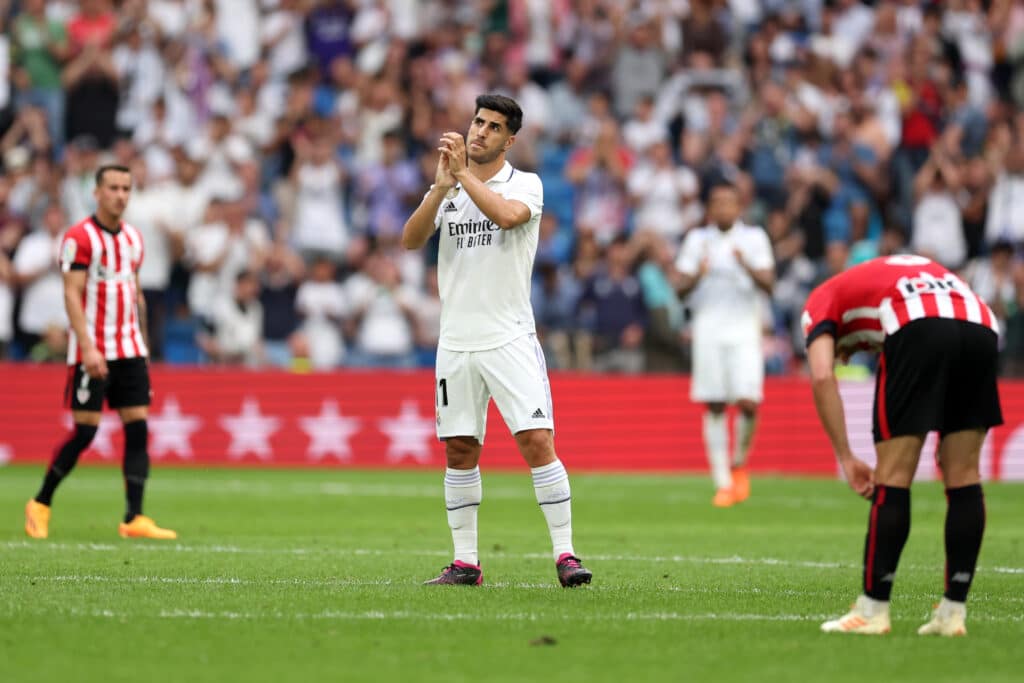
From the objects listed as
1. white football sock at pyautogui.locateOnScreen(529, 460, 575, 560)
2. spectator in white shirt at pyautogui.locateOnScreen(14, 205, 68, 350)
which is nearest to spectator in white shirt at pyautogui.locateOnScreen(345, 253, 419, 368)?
spectator in white shirt at pyautogui.locateOnScreen(14, 205, 68, 350)

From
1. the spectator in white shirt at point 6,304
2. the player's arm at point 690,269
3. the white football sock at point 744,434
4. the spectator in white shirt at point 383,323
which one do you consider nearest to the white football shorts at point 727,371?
the white football sock at point 744,434

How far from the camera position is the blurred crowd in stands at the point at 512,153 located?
22.1 metres

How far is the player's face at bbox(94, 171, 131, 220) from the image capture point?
12.3 meters

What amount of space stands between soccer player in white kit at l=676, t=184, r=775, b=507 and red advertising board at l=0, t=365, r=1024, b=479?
165 inches

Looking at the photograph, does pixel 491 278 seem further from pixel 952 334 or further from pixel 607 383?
pixel 607 383

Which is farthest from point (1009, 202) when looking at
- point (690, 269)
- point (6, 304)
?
point (6, 304)

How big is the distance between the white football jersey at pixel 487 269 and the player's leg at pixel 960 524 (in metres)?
2.74

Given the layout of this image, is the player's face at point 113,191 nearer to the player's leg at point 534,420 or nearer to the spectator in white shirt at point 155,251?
the player's leg at point 534,420

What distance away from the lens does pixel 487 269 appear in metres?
9.22

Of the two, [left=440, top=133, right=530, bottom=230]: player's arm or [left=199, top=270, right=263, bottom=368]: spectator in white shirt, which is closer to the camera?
[left=440, top=133, right=530, bottom=230]: player's arm

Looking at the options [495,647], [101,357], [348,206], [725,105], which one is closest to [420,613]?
[495,647]

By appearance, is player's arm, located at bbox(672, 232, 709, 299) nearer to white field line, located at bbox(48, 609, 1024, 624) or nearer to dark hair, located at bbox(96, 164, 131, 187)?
dark hair, located at bbox(96, 164, 131, 187)

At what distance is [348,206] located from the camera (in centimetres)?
2402

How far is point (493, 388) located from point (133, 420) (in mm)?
4444
